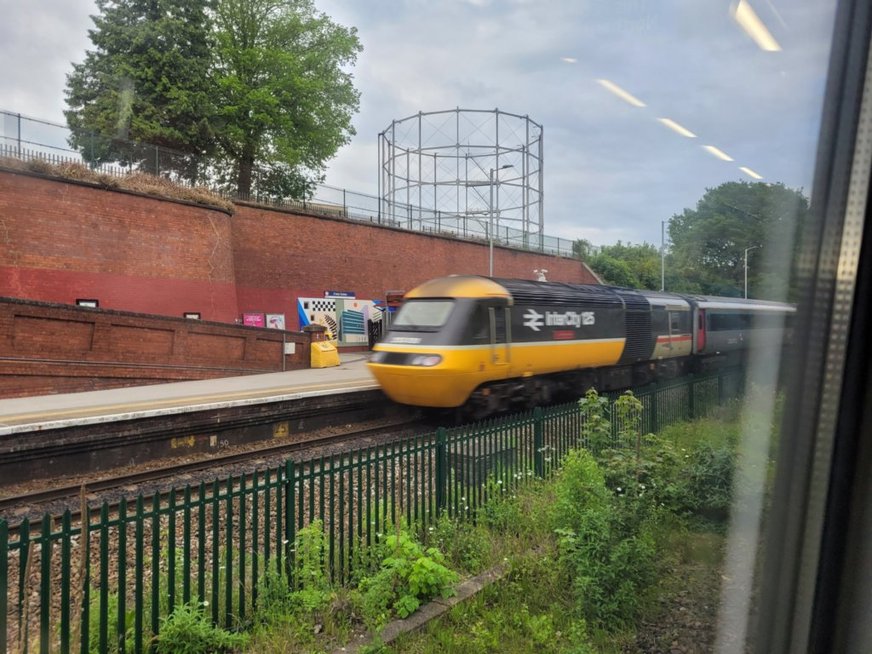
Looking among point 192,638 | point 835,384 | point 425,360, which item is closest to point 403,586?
point 192,638

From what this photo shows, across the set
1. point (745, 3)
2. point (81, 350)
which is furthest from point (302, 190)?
point (745, 3)

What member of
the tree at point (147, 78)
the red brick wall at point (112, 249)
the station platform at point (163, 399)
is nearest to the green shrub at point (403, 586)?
the station platform at point (163, 399)

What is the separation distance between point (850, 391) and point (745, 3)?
1.17 m

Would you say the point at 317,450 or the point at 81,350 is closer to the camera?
the point at 317,450

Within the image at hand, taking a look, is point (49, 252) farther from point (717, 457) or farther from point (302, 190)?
point (717, 457)

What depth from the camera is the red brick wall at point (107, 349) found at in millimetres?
13047

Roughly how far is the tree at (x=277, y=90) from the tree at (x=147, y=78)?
109 cm

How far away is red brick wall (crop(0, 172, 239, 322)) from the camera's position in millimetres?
15617

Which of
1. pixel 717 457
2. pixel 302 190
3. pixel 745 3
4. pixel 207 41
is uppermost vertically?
pixel 207 41

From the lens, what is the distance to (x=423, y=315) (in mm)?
11523

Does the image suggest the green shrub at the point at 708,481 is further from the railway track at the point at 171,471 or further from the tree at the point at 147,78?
the tree at the point at 147,78

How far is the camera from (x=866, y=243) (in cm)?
144

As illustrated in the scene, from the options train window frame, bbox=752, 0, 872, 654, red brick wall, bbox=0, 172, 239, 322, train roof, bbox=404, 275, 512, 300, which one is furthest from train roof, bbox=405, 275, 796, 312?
red brick wall, bbox=0, 172, 239, 322

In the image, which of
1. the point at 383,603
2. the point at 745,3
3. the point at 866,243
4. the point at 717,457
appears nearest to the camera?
the point at 866,243
